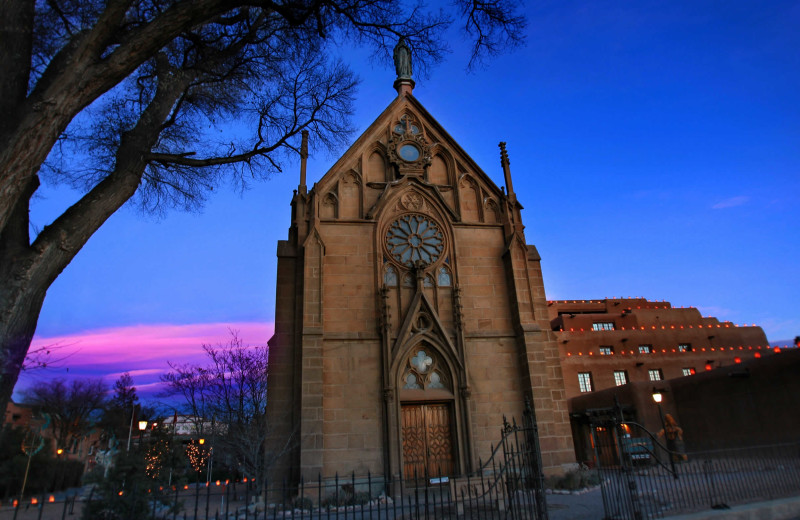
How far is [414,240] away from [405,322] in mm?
3540

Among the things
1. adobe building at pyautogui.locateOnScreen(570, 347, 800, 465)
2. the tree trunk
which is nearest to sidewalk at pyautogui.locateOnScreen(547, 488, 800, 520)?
adobe building at pyautogui.locateOnScreen(570, 347, 800, 465)

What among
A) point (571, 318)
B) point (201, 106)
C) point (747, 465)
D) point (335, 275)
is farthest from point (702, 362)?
point (201, 106)

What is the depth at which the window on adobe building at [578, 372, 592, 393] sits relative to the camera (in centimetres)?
3206

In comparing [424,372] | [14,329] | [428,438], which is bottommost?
[428,438]

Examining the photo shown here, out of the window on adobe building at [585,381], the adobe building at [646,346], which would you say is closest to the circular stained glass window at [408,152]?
the adobe building at [646,346]

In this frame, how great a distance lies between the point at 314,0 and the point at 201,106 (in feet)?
14.5

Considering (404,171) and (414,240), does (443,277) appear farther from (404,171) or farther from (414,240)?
(404,171)

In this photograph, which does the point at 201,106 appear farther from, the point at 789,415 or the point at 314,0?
the point at 789,415

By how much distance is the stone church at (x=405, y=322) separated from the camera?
50.6 feet

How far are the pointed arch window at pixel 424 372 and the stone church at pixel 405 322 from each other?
4 centimetres

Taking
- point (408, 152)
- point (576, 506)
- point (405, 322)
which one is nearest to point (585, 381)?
point (405, 322)

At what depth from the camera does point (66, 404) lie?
48.9 metres

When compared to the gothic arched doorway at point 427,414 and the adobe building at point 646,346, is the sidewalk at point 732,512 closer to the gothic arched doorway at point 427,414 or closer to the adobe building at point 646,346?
the gothic arched doorway at point 427,414

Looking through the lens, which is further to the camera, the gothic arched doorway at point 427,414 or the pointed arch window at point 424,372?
the pointed arch window at point 424,372
